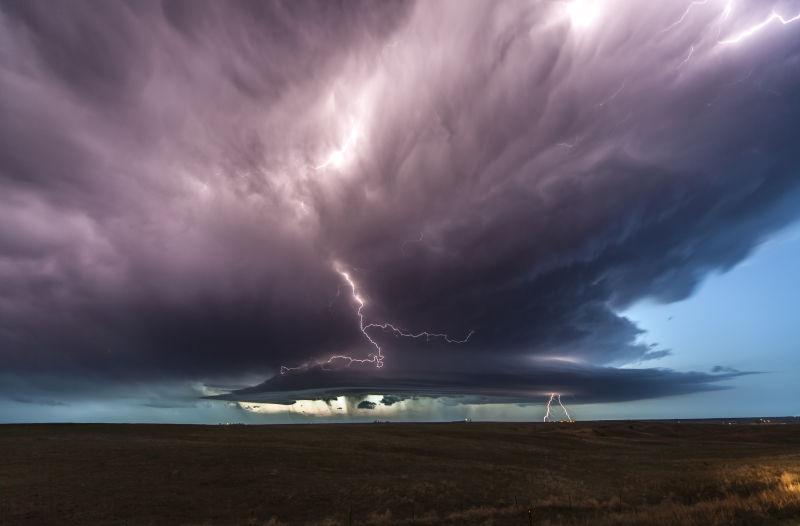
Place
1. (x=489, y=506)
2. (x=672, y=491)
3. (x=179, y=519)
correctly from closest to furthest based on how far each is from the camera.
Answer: (x=179, y=519)
(x=489, y=506)
(x=672, y=491)

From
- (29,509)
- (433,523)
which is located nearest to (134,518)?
(29,509)

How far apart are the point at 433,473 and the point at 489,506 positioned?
11155 millimetres

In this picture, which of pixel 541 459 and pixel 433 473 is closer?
pixel 433 473

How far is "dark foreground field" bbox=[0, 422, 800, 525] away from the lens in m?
26.8

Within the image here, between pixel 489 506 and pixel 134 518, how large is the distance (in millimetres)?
21066

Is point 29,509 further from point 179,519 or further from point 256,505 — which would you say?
point 256,505

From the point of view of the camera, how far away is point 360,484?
36062mm

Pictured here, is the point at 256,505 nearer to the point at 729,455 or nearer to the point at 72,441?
the point at 72,441

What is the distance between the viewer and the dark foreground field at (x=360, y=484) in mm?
26844

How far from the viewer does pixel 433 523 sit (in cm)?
2516

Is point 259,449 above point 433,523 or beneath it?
above

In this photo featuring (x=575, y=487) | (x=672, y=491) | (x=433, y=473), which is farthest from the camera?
(x=433, y=473)

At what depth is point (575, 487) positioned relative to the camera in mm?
36719

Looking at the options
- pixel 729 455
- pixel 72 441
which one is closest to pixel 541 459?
pixel 729 455
